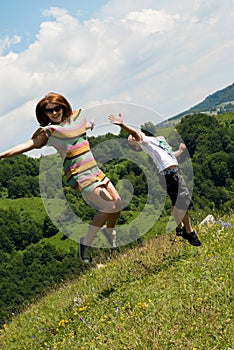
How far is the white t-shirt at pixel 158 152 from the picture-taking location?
7.20 metres

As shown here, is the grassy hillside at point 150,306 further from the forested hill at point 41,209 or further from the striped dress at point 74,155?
the forested hill at point 41,209

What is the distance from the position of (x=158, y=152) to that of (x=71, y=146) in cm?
141

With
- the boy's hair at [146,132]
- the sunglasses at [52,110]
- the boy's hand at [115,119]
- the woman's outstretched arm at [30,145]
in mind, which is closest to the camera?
the woman's outstretched arm at [30,145]

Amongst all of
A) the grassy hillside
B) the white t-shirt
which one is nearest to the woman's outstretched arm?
the white t-shirt

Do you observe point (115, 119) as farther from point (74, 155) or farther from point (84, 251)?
point (84, 251)

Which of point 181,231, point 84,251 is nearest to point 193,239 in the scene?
point 181,231

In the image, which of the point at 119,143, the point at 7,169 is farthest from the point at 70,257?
the point at 119,143

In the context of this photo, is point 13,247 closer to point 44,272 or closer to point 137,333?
point 44,272

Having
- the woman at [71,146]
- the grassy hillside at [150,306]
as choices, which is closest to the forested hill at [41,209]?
the grassy hillside at [150,306]

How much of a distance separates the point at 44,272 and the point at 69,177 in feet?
310

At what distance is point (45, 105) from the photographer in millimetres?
6742

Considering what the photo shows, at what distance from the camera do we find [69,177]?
6.82 meters

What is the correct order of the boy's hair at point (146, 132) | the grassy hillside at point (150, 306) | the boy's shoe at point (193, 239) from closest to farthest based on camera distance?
the grassy hillside at point (150, 306), the boy's shoe at point (193, 239), the boy's hair at point (146, 132)

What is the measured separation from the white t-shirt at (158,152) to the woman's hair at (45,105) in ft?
4.00
